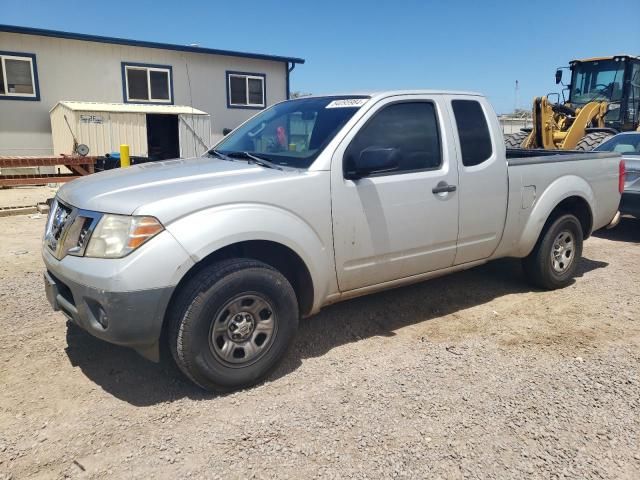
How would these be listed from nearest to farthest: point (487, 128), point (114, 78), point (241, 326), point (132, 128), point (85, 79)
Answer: point (241, 326), point (487, 128), point (132, 128), point (85, 79), point (114, 78)

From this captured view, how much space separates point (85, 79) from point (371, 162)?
15.4 m

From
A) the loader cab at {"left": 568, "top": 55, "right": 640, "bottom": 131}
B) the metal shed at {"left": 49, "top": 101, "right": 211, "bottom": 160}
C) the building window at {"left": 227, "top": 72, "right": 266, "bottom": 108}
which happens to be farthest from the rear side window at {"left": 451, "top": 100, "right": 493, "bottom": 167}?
the building window at {"left": 227, "top": 72, "right": 266, "bottom": 108}

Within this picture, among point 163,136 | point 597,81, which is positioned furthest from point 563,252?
point 163,136

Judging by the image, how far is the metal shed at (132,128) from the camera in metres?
14.5

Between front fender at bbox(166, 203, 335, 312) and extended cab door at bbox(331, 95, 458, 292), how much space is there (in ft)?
0.53

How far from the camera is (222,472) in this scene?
2.50m

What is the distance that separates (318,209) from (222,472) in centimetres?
168

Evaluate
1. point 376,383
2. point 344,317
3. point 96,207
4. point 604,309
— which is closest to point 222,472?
point 376,383

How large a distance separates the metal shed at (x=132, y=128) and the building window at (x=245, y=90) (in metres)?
1.86

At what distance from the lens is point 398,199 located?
3773mm

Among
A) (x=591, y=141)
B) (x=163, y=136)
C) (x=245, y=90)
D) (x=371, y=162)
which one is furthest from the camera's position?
(x=245, y=90)

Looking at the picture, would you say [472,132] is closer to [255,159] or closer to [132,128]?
[255,159]

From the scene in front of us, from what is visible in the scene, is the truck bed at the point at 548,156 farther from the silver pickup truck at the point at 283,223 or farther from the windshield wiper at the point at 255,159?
the windshield wiper at the point at 255,159

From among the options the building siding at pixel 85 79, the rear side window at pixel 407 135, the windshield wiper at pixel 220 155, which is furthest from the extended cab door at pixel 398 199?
the building siding at pixel 85 79
